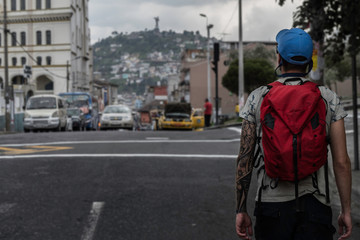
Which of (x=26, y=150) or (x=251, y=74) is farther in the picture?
(x=251, y=74)

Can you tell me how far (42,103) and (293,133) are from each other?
25047 mm

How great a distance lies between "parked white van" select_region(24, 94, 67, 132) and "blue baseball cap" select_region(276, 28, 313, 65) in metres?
23.5

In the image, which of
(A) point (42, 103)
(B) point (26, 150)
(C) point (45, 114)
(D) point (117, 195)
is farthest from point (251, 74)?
(D) point (117, 195)

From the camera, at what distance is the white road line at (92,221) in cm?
533

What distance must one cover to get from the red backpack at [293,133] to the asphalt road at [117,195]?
2919mm

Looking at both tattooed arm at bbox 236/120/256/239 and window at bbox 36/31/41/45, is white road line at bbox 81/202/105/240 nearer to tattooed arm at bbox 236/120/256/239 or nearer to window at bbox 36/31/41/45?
tattooed arm at bbox 236/120/256/239

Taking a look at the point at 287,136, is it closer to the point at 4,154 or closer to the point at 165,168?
the point at 165,168

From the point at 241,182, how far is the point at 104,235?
2.86 m

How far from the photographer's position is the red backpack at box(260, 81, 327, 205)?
247 cm

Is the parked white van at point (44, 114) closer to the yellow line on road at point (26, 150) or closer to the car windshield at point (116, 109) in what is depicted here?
the car windshield at point (116, 109)

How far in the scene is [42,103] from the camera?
26.2 m

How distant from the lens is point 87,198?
6973 mm

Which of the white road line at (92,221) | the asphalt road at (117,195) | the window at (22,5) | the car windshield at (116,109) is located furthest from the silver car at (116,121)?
the window at (22,5)

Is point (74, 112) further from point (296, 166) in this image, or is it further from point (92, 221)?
point (296, 166)
